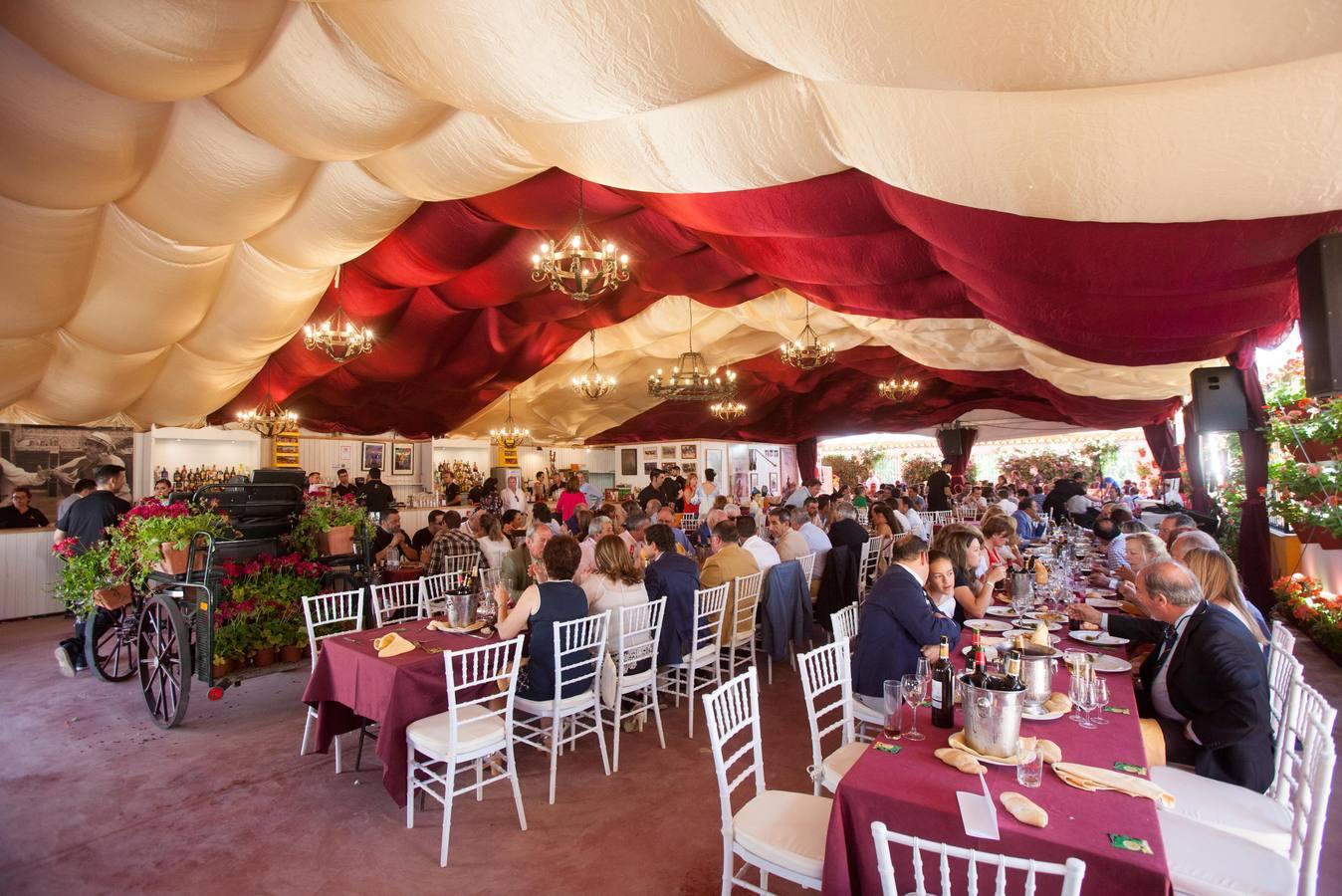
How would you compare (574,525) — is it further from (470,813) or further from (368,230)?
(470,813)

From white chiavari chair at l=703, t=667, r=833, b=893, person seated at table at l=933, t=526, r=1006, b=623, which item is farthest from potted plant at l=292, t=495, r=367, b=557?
person seated at table at l=933, t=526, r=1006, b=623

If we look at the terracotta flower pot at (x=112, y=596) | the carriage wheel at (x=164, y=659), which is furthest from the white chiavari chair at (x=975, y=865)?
the terracotta flower pot at (x=112, y=596)

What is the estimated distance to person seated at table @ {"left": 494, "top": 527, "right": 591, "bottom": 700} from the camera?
353 centimetres

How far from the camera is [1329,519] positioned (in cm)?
533

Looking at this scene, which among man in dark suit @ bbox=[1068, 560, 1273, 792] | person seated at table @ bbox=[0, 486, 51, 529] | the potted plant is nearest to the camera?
man in dark suit @ bbox=[1068, 560, 1273, 792]

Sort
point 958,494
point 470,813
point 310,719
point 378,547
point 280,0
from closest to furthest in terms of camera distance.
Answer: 1. point 280,0
2. point 470,813
3. point 310,719
4. point 378,547
5. point 958,494

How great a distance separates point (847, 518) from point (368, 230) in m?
5.34

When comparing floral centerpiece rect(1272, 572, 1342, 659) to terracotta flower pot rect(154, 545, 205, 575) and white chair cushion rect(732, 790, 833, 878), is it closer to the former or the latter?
white chair cushion rect(732, 790, 833, 878)

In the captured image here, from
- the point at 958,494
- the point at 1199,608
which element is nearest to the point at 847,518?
the point at 1199,608

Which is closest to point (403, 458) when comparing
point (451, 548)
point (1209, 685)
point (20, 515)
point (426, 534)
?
point (20, 515)

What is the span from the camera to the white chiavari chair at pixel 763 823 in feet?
6.91

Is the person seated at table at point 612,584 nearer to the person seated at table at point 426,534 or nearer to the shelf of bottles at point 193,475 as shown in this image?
the person seated at table at point 426,534

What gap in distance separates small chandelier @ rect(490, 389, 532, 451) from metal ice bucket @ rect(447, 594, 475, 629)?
911 cm

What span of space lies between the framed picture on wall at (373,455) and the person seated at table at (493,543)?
8.01m
